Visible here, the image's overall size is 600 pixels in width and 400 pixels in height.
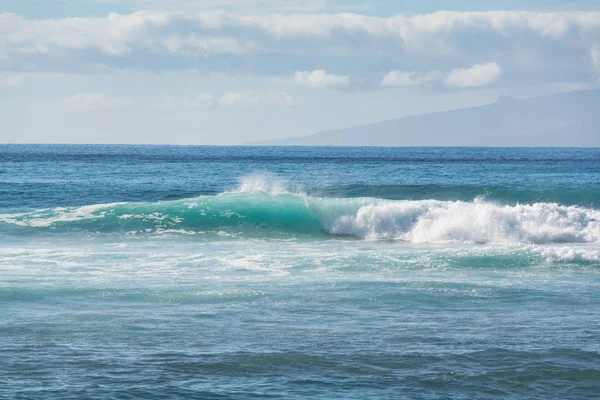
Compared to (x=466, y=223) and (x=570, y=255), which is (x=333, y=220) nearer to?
(x=466, y=223)

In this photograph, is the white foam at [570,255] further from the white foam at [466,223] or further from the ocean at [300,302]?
the white foam at [466,223]

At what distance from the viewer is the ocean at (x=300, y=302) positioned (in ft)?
37.8

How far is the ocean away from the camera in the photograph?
1153cm

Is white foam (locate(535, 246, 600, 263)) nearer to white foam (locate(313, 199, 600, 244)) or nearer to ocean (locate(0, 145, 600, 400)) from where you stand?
ocean (locate(0, 145, 600, 400))

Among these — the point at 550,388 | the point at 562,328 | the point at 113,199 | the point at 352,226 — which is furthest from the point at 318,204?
the point at 550,388

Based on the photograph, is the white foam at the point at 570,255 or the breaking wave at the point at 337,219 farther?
the breaking wave at the point at 337,219

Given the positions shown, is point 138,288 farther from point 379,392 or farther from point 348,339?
point 379,392

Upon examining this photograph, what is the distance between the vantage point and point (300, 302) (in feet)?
54.5

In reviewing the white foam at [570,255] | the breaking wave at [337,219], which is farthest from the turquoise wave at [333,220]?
the white foam at [570,255]

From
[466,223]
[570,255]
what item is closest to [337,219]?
[466,223]

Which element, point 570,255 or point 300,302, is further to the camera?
point 570,255

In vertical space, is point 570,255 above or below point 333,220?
below

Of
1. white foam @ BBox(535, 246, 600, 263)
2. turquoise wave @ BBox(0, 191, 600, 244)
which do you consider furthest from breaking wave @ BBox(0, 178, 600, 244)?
white foam @ BBox(535, 246, 600, 263)

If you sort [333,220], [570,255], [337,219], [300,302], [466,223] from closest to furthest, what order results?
[300,302]
[570,255]
[466,223]
[337,219]
[333,220]
